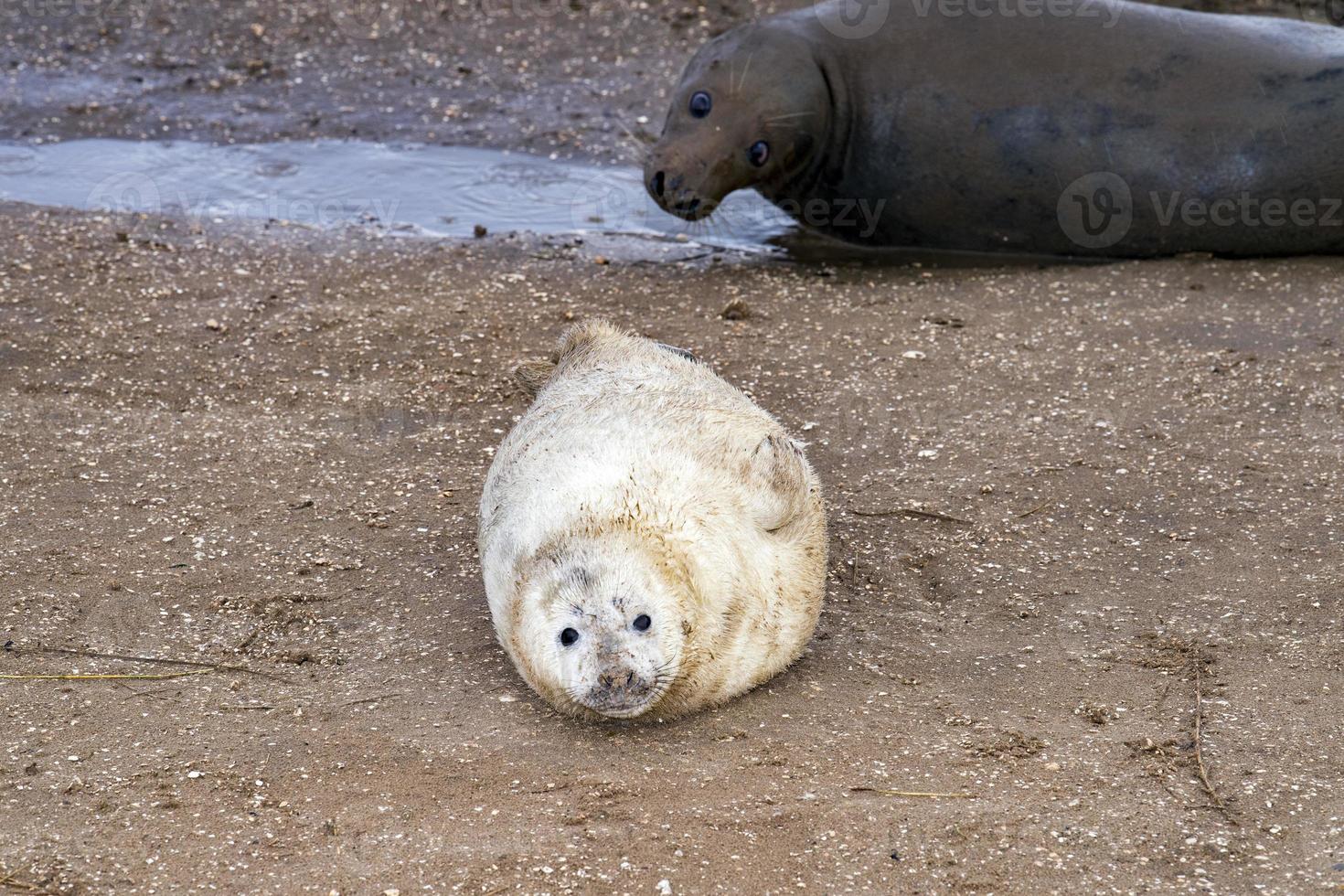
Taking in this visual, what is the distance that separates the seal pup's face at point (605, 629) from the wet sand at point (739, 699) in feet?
0.66

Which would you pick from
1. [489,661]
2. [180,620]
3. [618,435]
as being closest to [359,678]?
[489,661]

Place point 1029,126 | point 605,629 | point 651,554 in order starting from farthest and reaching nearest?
1. point 1029,126
2. point 651,554
3. point 605,629

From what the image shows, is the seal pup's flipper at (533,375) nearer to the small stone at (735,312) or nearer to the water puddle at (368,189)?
the small stone at (735,312)

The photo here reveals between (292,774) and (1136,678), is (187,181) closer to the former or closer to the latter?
(292,774)

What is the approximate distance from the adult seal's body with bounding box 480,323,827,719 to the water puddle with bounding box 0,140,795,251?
11.5 feet

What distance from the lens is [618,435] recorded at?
12.6 ft

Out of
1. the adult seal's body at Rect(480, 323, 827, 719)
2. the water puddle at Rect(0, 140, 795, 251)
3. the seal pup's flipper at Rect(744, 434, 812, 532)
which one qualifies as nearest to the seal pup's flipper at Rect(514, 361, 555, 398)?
the adult seal's body at Rect(480, 323, 827, 719)

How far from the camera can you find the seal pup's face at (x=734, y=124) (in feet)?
22.7

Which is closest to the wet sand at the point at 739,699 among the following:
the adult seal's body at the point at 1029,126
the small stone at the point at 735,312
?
the small stone at the point at 735,312

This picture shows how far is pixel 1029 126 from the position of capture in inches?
268

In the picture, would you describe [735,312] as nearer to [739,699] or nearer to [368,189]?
[368,189]

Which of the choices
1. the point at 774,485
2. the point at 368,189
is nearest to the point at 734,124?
the point at 368,189

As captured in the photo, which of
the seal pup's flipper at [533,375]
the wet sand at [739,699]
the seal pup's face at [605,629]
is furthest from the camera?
the seal pup's flipper at [533,375]

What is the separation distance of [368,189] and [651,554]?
4856mm
